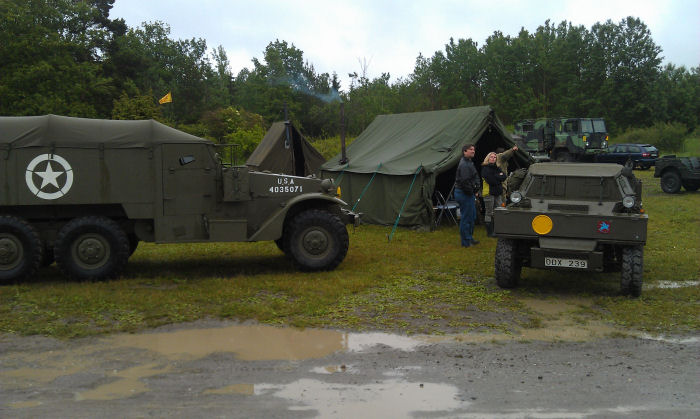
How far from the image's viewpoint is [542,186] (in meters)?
8.67

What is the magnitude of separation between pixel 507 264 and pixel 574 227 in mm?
914

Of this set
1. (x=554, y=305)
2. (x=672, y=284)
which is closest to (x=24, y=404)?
(x=554, y=305)

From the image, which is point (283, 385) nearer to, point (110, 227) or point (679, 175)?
point (110, 227)

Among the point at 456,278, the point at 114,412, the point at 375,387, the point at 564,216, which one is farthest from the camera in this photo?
the point at 456,278

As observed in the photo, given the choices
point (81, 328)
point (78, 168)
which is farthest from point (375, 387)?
point (78, 168)

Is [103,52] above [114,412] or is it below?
above

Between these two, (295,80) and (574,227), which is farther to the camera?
(295,80)

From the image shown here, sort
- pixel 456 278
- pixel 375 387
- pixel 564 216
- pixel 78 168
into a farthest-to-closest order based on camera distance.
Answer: pixel 456 278
pixel 78 168
pixel 564 216
pixel 375 387

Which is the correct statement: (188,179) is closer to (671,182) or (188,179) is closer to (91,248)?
(91,248)

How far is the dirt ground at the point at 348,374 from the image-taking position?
447 cm

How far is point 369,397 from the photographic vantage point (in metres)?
4.69

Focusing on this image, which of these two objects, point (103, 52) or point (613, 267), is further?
point (103, 52)

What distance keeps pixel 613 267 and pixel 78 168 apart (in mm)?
6870

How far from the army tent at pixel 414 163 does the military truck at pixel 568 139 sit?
43.6 ft
